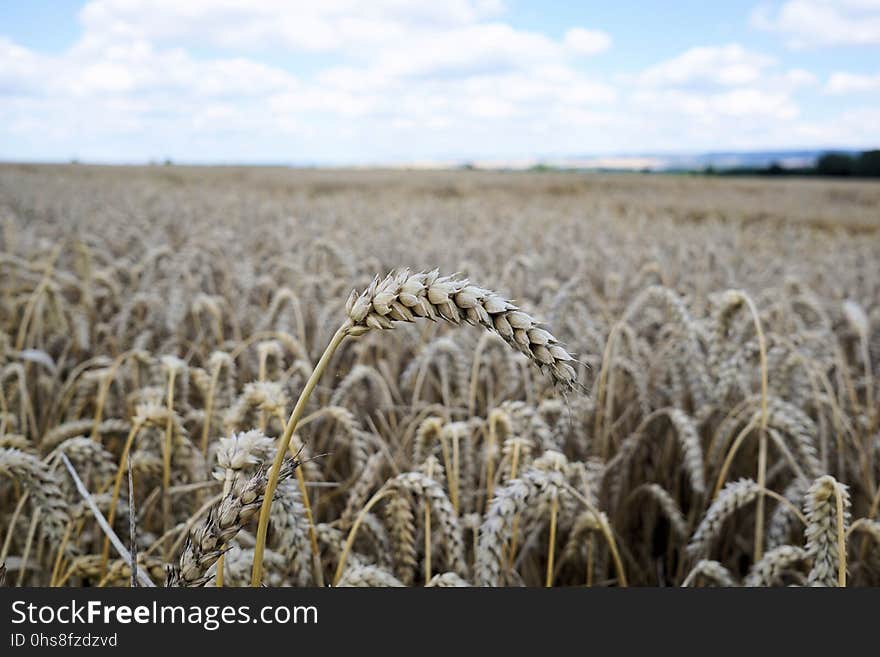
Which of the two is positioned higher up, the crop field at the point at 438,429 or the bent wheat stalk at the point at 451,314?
the bent wheat stalk at the point at 451,314

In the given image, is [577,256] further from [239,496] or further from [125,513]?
[239,496]

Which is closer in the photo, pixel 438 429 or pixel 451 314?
pixel 451 314

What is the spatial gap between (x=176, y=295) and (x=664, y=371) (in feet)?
7.81

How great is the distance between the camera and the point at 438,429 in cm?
162

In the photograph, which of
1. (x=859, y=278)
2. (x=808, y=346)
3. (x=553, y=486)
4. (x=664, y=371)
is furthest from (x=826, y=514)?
(x=859, y=278)

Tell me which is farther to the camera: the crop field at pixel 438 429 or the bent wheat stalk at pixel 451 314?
the crop field at pixel 438 429

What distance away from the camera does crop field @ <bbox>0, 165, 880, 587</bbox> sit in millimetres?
1124

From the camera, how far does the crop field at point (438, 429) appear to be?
1.12 metres

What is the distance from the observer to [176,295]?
3.45 metres

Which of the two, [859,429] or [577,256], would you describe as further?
[577,256]

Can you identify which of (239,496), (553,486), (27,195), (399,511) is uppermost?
(27,195)

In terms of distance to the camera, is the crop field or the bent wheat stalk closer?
the bent wheat stalk

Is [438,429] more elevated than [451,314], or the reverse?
[451,314]

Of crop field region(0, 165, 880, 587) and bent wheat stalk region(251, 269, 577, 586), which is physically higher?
bent wheat stalk region(251, 269, 577, 586)
